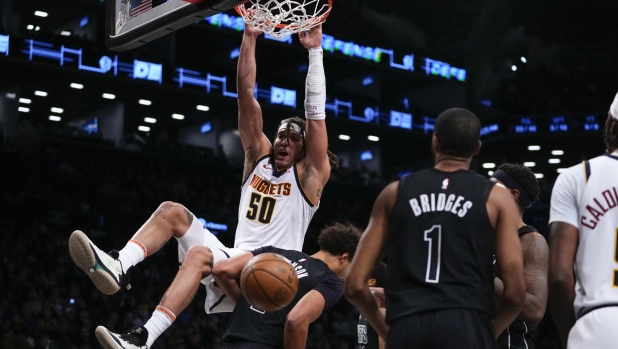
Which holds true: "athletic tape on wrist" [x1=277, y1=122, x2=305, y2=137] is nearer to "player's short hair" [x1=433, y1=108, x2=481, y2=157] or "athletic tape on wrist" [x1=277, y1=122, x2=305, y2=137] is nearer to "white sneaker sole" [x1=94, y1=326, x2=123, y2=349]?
"white sneaker sole" [x1=94, y1=326, x2=123, y2=349]

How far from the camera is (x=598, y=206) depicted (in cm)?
387

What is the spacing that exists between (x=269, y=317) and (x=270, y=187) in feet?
4.15

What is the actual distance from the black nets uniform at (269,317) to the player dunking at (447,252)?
2.28m

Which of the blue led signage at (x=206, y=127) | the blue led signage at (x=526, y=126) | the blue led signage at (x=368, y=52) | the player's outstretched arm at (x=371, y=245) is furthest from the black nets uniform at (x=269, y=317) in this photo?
the blue led signage at (x=526, y=126)

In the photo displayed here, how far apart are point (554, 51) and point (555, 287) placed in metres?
36.5

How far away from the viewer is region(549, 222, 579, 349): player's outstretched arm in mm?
3807

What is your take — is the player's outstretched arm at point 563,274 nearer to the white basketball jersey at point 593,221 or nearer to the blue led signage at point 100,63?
the white basketball jersey at point 593,221

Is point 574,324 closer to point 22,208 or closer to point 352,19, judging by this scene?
point 22,208

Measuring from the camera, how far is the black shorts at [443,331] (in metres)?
4.01

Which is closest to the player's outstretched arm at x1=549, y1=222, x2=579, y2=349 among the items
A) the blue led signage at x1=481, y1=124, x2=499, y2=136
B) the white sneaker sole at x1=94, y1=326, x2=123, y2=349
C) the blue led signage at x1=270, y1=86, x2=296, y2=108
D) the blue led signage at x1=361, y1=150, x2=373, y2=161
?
the white sneaker sole at x1=94, y1=326, x2=123, y2=349

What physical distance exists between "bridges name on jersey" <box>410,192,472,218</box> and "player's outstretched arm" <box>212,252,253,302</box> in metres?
2.68

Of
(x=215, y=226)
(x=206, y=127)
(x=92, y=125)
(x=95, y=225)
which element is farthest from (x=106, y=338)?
(x=206, y=127)

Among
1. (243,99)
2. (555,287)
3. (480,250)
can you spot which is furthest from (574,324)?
(243,99)

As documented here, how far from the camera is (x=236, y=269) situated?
258 inches
